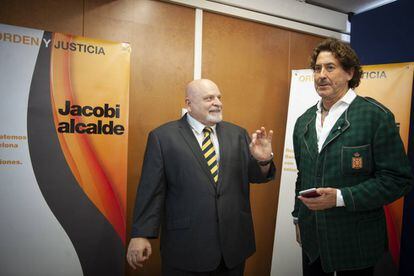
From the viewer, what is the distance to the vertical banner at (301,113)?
2580 mm

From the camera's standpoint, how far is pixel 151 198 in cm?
172

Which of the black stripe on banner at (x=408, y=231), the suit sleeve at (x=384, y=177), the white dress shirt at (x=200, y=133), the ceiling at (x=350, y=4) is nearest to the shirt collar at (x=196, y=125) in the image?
the white dress shirt at (x=200, y=133)

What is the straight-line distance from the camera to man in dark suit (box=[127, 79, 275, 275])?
1677mm

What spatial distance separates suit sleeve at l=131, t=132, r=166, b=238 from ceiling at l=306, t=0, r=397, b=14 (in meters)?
2.72

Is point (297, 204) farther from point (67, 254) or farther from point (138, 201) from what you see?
point (67, 254)

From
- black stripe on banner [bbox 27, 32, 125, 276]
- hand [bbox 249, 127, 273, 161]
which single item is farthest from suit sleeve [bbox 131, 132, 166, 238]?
black stripe on banner [bbox 27, 32, 125, 276]

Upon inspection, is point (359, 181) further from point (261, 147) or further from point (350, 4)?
point (350, 4)

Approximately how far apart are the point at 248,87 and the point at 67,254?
2230mm

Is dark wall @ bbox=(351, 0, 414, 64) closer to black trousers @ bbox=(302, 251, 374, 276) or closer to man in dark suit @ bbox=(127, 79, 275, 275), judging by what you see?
man in dark suit @ bbox=(127, 79, 275, 275)

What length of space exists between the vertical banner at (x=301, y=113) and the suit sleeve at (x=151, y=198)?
1596mm

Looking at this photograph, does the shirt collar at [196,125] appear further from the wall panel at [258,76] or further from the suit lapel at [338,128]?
the wall panel at [258,76]

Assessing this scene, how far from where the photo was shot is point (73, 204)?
2.15 meters

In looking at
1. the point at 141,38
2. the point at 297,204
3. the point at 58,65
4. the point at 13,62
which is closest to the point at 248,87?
the point at 141,38

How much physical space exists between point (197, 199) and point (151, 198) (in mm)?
262
